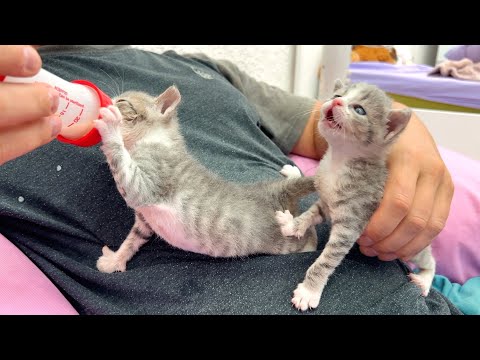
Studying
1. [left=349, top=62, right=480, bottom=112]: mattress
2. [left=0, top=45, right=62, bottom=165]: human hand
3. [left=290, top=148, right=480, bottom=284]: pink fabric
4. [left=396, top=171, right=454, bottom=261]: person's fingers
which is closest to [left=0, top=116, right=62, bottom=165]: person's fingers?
[left=0, top=45, right=62, bottom=165]: human hand

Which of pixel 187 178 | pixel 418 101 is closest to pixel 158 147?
pixel 187 178

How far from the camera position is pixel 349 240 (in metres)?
0.82

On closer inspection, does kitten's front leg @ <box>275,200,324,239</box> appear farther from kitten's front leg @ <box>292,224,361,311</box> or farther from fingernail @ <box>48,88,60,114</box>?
fingernail @ <box>48,88,60,114</box>

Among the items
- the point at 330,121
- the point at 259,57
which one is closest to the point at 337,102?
the point at 330,121

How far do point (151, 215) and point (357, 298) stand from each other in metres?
0.46

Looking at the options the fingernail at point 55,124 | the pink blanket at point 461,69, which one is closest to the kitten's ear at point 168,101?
the fingernail at point 55,124

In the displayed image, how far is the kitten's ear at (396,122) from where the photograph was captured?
0.83 meters

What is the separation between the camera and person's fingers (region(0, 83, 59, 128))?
1.69ft

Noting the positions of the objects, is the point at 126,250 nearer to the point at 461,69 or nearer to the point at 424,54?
the point at 461,69

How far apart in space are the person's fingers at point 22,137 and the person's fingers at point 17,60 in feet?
0.25

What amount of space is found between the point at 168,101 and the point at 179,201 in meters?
0.25

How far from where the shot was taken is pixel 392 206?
0.80 m

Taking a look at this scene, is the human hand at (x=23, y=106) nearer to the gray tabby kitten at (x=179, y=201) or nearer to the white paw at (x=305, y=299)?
the gray tabby kitten at (x=179, y=201)

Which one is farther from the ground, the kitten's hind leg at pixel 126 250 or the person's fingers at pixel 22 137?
the person's fingers at pixel 22 137
